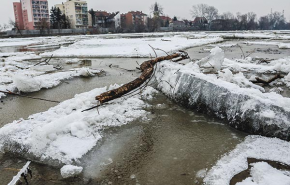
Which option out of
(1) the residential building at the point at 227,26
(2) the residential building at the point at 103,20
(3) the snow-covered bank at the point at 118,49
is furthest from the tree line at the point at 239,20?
(3) the snow-covered bank at the point at 118,49

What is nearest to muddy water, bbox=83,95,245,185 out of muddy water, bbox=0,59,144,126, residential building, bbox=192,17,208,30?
muddy water, bbox=0,59,144,126

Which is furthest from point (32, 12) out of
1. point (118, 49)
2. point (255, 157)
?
point (255, 157)

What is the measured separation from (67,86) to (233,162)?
4.91m

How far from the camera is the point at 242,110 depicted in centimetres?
337

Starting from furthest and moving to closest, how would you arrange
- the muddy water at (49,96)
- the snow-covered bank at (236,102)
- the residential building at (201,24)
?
the residential building at (201,24), the muddy water at (49,96), the snow-covered bank at (236,102)

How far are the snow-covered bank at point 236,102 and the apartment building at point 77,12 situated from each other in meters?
82.2

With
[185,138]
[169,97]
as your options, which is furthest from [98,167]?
[169,97]

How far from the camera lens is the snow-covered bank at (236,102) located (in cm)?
304

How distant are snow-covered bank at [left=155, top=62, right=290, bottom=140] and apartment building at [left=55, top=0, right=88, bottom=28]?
82209 mm

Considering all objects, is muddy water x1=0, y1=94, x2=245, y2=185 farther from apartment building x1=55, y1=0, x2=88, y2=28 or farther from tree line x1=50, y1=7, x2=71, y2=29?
apartment building x1=55, y1=0, x2=88, y2=28

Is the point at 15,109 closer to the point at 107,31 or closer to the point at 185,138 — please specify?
the point at 185,138

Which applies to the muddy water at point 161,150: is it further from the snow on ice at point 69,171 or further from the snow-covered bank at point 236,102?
the snow-covered bank at point 236,102

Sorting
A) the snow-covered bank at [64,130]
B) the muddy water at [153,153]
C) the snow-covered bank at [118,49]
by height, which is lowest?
the muddy water at [153,153]

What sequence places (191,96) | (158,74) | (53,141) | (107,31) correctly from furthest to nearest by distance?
(107,31), (158,74), (191,96), (53,141)
